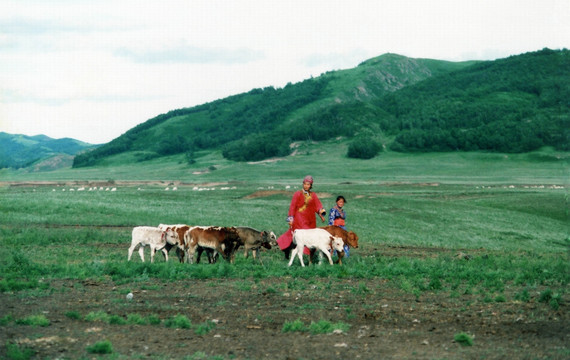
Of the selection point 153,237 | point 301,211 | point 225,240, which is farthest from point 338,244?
point 153,237

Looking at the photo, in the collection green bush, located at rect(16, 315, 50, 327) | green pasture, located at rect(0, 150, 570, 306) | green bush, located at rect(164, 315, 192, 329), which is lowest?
green pasture, located at rect(0, 150, 570, 306)

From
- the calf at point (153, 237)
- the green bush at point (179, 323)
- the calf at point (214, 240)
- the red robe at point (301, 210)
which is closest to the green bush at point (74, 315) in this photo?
the green bush at point (179, 323)

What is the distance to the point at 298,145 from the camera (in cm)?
17450

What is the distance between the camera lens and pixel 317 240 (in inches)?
730

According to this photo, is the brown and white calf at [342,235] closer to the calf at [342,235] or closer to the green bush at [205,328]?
the calf at [342,235]

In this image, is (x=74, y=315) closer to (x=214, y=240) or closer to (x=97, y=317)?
(x=97, y=317)

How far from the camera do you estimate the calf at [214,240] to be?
64.3 feet

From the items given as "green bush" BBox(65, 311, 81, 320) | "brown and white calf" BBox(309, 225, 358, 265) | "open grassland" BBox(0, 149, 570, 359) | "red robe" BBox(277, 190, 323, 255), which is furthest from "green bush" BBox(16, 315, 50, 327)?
"red robe" BBox(277, 190, 323, 255)

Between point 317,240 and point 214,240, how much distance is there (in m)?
3.17

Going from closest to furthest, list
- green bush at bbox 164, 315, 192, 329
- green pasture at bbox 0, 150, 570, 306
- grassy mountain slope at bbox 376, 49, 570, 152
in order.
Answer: green bush at bbox 164, 315, 192, 329 → green pasture at bbox 0, 150, 570, 306 → grassy mountain slope at bbox 376, 49, 570, 152

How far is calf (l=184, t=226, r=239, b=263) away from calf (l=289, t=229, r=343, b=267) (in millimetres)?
2179

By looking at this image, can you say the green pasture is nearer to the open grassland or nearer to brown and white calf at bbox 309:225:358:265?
the open grassland

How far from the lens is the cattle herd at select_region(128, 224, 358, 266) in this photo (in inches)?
730

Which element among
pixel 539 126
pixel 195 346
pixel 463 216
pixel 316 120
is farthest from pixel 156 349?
pixel 316 120
